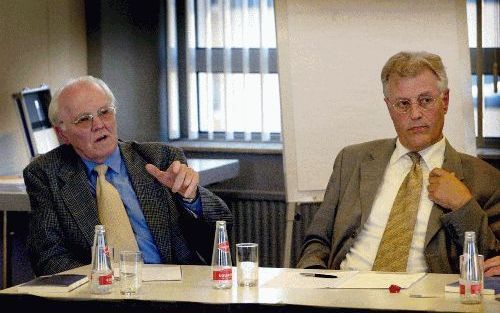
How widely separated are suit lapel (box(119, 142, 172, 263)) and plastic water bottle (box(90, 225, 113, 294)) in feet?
2.17

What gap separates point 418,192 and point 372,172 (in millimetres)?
203

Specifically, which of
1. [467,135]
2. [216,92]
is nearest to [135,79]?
[216,92]

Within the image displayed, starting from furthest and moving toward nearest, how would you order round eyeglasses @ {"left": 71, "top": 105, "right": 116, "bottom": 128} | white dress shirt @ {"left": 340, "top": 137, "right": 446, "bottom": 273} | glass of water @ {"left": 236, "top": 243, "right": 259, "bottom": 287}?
round eyeglasses @ {"left": 71, "top": 105, "right": 116, "bottom": 128} → white dress shirt @ {"left": 340, "top": 137, "right": 446, "bottom": 273} → glass of water @ {"left": 236, "top": 243, "right": 259, "bottom": 287}

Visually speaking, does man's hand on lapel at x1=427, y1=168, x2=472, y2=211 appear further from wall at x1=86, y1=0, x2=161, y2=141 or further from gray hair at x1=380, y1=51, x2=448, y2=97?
wall at x1=86, y1=0, x2=161, y2=141

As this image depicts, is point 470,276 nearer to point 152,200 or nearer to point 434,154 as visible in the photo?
point 434,154

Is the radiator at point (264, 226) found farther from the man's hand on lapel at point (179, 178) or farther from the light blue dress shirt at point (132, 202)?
the man's hand on lapel at point (179, 178)

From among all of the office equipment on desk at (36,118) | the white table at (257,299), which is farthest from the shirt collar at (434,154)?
the office equipment on desk at (36,118)

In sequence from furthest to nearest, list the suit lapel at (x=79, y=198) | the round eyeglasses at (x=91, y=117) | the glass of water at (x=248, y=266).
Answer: the round eyeglasses at (x=91, y=117) < the suit lapel at (x=79, y=198) < the glass of water at (x=248, y=266)

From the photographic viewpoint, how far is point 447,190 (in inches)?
114

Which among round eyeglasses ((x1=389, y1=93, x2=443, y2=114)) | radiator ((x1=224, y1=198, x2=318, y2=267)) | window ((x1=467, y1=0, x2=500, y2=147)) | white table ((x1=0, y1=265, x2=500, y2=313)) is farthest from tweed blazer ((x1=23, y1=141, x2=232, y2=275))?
window ((x1=467, y1=0, x2=500, y2=147))

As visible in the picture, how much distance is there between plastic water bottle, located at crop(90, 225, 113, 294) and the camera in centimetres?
247

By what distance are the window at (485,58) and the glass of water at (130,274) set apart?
2773 mm

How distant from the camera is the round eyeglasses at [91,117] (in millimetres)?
3256

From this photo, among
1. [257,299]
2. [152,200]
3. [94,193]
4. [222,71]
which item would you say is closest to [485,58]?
[222,71]
